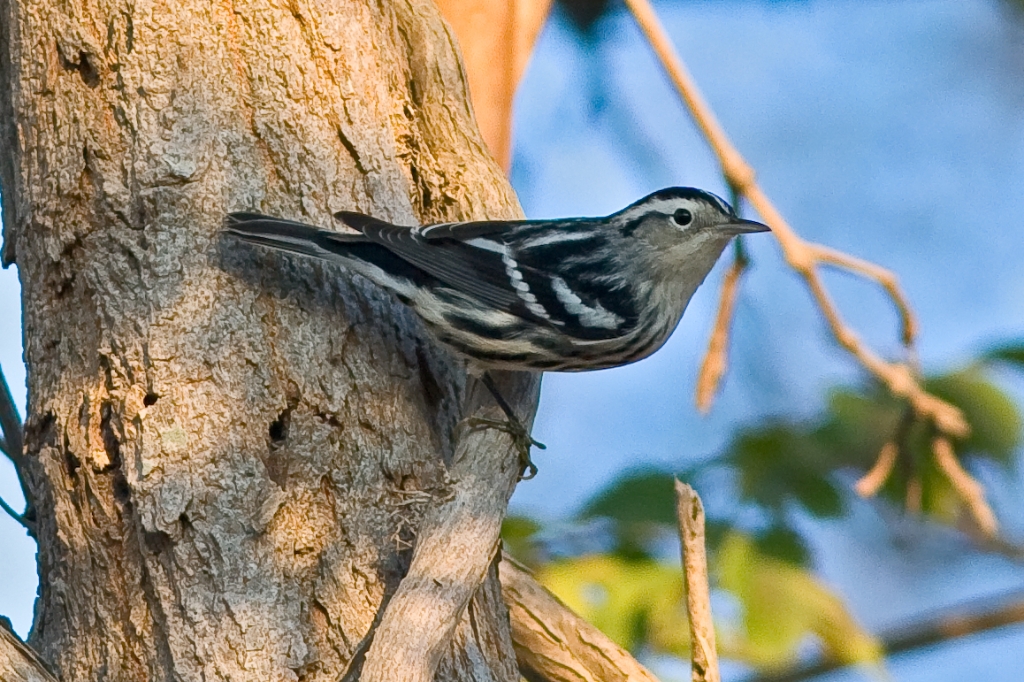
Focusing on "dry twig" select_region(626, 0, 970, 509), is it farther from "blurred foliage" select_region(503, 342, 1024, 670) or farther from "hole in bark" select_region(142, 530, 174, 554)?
"hole in bark" select_region(142, 530, 174, 554)

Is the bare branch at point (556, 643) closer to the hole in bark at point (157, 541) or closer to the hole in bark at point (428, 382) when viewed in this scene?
the hole in bark at point (428, 382)

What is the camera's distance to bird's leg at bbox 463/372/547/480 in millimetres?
2852

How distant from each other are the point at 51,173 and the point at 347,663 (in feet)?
4.77

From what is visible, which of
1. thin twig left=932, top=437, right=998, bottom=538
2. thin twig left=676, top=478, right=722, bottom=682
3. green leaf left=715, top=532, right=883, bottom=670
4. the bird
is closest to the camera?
thin twig left=676, top=478, right=722, bottom=682

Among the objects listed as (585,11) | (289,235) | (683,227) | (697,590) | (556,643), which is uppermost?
(585,11)

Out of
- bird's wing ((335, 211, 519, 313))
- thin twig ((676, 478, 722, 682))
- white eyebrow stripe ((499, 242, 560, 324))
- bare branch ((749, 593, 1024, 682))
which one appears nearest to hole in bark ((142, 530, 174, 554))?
bird's wing ((335, 211, 519, 313))

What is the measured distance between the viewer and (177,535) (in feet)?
8.32

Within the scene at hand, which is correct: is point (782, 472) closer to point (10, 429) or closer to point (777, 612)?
point (777, 612)

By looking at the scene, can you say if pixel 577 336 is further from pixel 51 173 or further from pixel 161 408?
pixel 51 173

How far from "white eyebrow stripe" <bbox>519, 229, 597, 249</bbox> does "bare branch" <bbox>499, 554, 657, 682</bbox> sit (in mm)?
979

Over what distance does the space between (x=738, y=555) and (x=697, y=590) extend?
1.11 meters

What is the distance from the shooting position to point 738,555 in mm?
3613

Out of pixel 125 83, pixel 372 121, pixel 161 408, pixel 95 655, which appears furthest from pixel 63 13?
pixel 95 655

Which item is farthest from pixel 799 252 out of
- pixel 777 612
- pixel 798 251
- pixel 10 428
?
pixel 10 428
